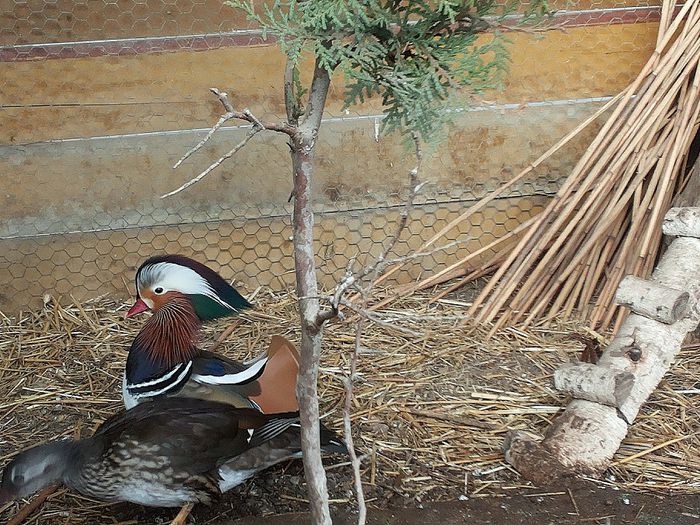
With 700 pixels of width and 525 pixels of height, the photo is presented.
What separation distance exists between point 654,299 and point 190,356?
151 cm

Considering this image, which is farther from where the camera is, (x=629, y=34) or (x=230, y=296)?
(x=629, y=34)

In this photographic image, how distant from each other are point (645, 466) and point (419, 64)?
1.65m

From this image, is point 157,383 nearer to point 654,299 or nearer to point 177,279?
point 177,279

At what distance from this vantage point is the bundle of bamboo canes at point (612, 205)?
3.37 meters

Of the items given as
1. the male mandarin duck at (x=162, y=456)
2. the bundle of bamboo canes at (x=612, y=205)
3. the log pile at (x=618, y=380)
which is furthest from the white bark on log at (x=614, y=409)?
the male mandarin duck at (x=162, y=456)

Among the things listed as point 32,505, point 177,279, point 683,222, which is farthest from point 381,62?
point 683,222

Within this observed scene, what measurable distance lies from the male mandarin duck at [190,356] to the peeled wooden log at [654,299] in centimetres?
112

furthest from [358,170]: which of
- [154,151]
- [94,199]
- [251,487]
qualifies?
[251,487]

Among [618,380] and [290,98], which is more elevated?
[290,98]

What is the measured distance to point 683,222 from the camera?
298 cm

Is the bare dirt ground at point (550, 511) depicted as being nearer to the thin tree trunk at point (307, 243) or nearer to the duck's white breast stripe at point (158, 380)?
the duck's white breast stripe at point (158, 380)

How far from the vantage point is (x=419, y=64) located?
1.57 meters

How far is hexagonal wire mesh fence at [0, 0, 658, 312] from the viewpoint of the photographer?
3.50 metres

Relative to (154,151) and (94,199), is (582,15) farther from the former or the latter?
(94,199)
